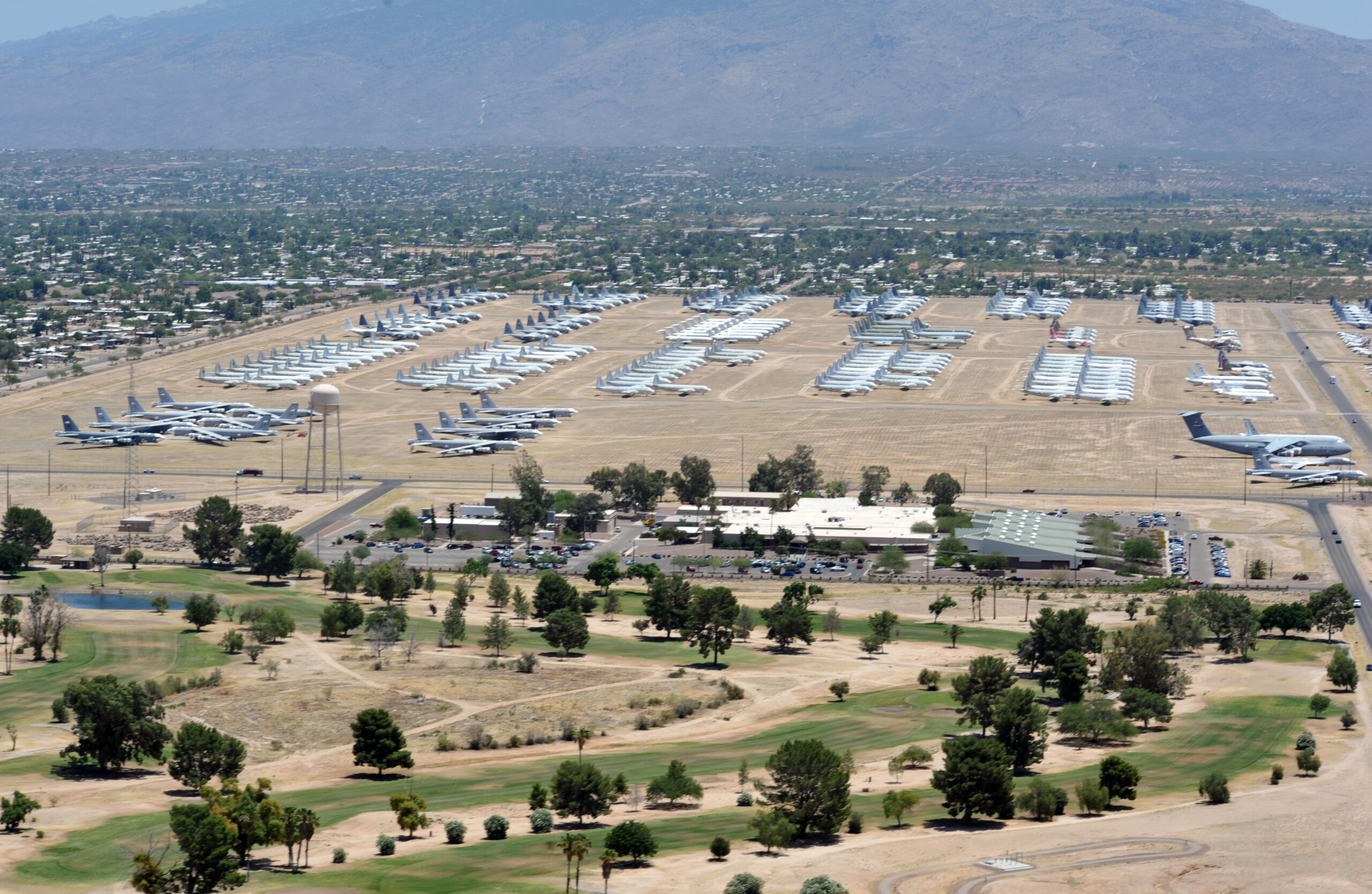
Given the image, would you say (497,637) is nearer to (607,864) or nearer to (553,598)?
(553,598)

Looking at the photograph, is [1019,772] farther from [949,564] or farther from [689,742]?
[949,564]

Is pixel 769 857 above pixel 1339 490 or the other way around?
the other way around

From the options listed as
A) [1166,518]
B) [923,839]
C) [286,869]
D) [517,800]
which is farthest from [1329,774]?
[1166,518]

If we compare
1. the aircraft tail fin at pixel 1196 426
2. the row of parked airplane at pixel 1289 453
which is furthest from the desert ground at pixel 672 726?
the aircraft tail fin at pixel 1196 426

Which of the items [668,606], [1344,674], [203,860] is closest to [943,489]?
[668,606]

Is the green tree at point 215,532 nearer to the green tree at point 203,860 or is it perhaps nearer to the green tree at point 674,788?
the green tree at point 674,788

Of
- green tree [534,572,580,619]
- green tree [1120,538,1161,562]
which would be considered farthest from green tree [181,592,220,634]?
green tree [1120,538,1161,562]

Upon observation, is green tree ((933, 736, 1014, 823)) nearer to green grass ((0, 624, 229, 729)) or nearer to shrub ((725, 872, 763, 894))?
shrub ((725, 872, 763, 894))
